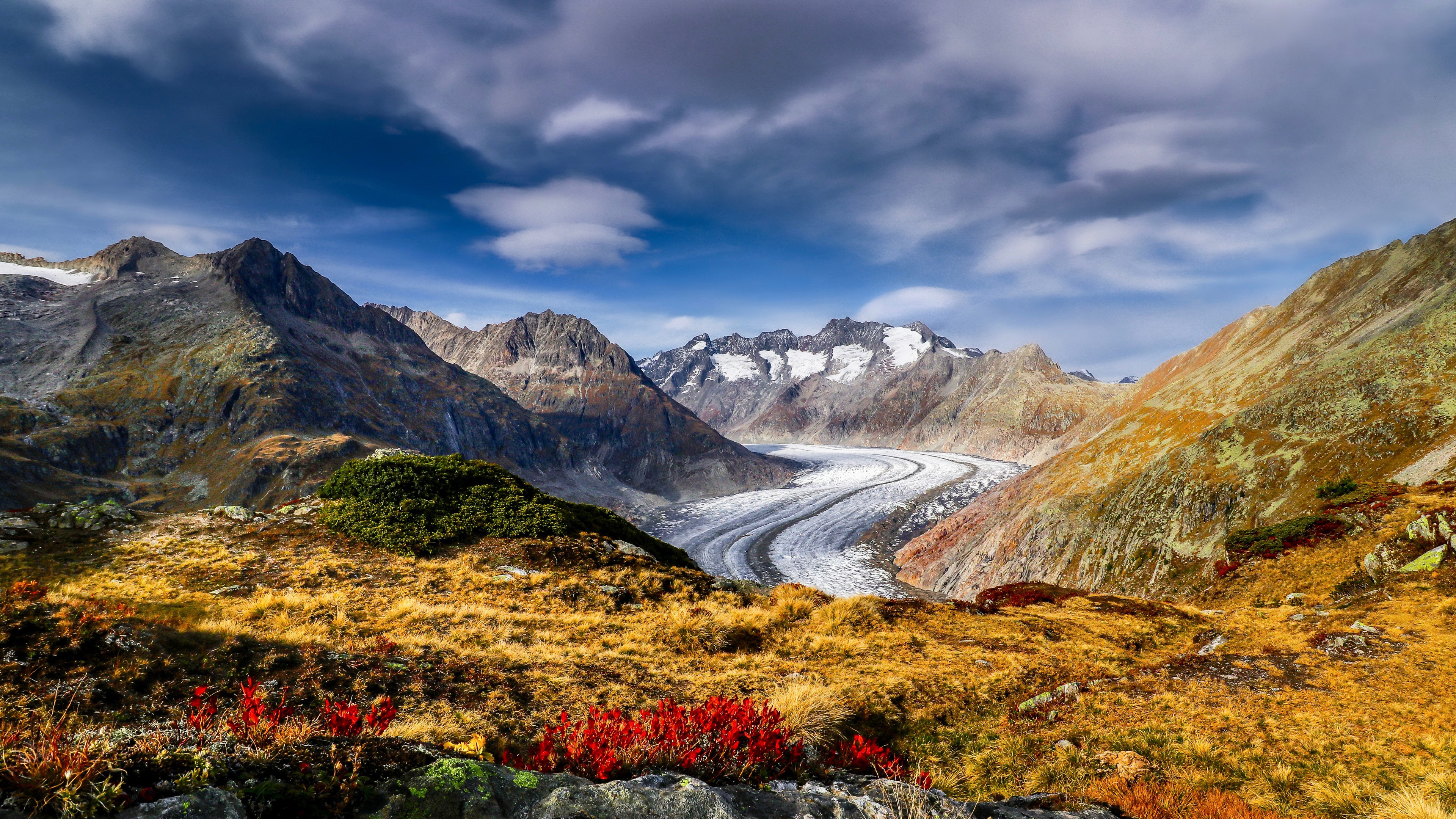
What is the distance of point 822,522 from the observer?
374 feet

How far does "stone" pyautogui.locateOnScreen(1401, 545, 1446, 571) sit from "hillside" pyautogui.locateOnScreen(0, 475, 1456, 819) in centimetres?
73

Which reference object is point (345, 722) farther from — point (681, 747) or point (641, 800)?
point (681, 747)

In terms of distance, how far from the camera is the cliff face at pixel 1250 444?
3966 centimetres

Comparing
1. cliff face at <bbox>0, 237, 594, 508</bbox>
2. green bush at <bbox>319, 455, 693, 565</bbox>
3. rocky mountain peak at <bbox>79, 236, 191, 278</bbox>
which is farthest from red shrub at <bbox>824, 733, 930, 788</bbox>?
rocky mountain peak at <bbox>79, 236, 191, 278</bbox>

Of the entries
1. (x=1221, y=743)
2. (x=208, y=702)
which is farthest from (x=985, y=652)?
(x=208, y=702)

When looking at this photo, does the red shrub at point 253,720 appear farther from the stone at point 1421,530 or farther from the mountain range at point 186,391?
the mountain range at point 186,391

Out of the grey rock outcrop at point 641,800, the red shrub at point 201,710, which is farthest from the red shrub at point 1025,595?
the red shrub at point 201,710

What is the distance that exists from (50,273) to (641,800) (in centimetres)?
30278

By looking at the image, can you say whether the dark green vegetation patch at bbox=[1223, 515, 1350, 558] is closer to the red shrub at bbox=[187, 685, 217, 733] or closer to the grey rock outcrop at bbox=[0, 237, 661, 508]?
the red shrub at bbox=[187, 685, 217, 733]

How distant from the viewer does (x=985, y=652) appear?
Result: 1566 cm

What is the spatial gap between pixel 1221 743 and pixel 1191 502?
47.8 m

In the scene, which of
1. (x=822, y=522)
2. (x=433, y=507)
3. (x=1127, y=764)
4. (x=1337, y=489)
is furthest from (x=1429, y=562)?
(x=822, y=522)

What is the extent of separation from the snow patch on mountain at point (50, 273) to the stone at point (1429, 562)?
956 ft

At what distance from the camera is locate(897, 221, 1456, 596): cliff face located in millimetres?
39656
